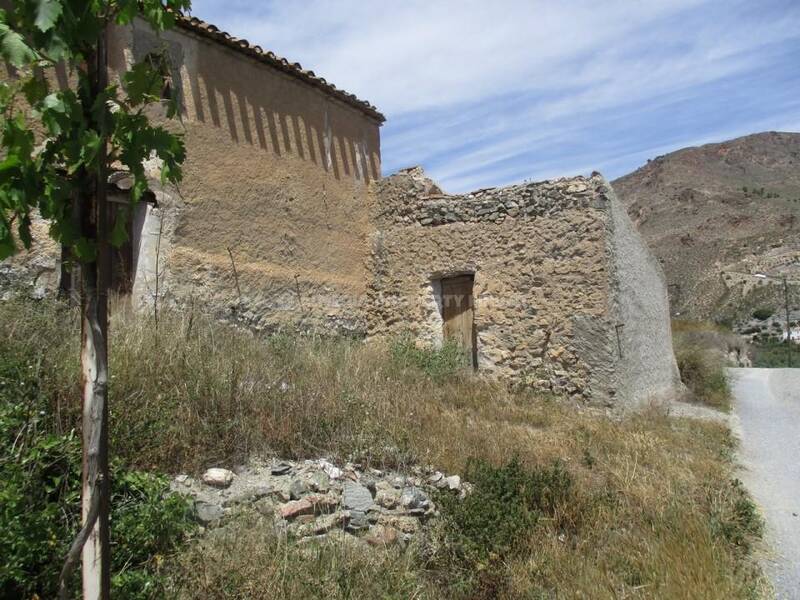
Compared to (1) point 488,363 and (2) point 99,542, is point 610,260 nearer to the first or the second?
(1) point 488,363

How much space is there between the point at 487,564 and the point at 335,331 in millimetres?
6147

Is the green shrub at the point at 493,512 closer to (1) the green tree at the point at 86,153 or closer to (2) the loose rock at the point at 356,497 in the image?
(2) the loose rock at the point at 356,497

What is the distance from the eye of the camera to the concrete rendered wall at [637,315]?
29.9 feet

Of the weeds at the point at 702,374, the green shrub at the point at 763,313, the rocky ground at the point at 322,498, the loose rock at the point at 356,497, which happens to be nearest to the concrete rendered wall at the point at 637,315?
the weeds at the point at 702,374

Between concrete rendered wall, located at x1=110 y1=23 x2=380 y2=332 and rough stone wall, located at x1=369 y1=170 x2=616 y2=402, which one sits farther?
rough stone wall, located at x1=369 y1=170 x2=616 y2=402

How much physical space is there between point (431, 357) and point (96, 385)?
7.10 metres

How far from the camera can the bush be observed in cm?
302

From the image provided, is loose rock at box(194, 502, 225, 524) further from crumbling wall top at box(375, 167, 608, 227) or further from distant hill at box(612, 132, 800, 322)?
distant hill at box(612, 132, 800, 322)

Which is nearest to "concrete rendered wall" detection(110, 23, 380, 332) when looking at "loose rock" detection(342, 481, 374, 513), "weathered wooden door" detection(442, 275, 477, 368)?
"weathered wooden door" detection(442, 275, 477, 368)

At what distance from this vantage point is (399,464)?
17.6 ft

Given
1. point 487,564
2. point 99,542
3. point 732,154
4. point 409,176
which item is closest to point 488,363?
point 409,176

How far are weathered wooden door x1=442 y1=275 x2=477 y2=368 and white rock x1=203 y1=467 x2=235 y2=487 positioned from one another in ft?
19.6

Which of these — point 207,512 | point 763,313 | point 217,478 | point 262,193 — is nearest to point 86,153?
point 207,512

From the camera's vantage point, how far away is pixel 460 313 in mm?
10242
